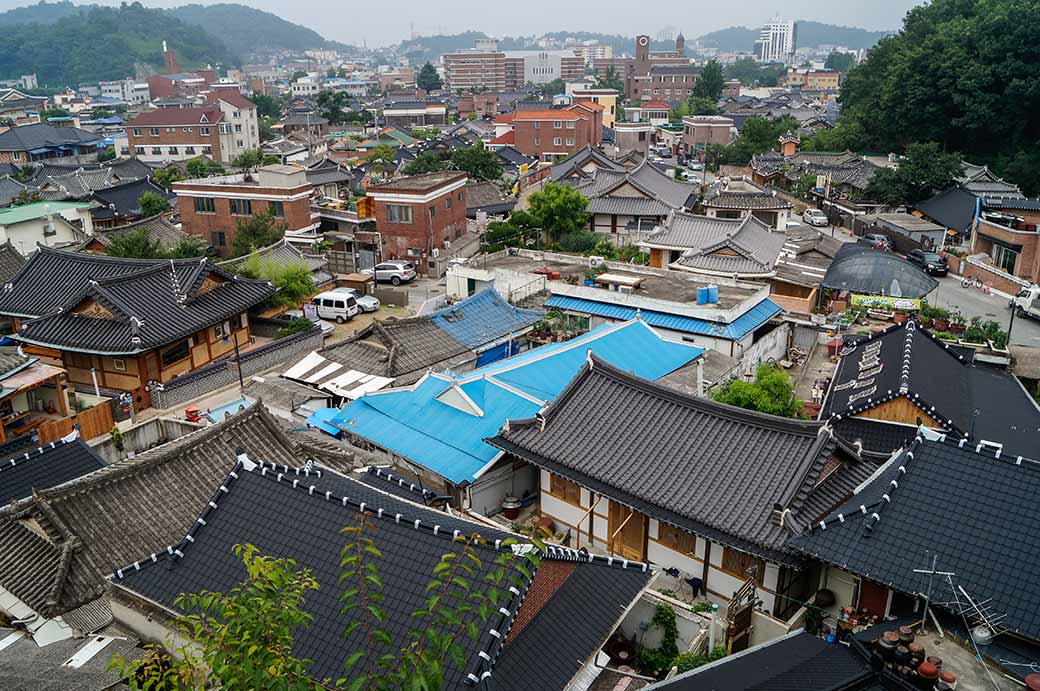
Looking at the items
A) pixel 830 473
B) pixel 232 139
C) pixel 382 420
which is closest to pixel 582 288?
pixel 382 420

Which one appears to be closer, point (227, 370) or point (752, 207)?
point (227, 370)

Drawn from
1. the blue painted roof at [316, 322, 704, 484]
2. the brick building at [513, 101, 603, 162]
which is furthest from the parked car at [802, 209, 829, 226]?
the blue painted roof at [316, 322, 704, 484]

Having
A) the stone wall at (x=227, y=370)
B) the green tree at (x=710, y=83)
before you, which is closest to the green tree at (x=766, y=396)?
the stone wall at (x=227, y=370)

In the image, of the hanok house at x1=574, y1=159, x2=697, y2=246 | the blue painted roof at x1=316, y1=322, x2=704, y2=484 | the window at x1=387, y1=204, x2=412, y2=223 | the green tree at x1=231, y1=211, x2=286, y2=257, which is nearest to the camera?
the blue painted roof at x1=316, y1=322, x2=704, y2=484

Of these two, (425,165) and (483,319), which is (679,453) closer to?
(483,319)

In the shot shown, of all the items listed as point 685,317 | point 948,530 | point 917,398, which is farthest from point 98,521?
point 685,317

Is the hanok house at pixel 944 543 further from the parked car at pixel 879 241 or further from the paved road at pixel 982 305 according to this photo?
the parked car at pixel 879 241

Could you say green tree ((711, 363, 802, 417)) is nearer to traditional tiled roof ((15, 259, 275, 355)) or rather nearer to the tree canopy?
traditional tiled roof ((15, 259, 275, 355))
